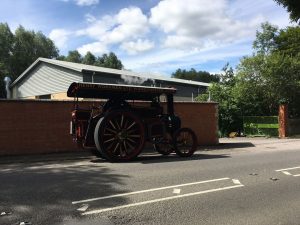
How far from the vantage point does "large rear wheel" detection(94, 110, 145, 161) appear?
42.5 ft

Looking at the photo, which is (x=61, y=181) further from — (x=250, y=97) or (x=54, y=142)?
(x=250, y=97)

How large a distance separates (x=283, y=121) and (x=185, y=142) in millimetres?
15849

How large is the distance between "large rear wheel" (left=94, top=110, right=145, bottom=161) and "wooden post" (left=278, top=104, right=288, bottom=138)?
17.5 m

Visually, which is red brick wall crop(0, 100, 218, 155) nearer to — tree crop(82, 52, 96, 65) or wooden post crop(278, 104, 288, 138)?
wooden post crop(278, 104, 288, 138)

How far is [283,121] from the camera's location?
1139 inches

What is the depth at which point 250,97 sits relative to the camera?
102 feet

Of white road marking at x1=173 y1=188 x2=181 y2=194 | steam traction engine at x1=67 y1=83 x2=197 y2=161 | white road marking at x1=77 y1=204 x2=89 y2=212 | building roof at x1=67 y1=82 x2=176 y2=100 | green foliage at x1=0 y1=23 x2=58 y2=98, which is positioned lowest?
white road marking at x1=77 y1=204 x2=89 y2=212

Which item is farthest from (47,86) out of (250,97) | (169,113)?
(169,113)

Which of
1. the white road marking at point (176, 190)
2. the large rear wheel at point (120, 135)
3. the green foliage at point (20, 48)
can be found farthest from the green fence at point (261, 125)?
the green foliage at point (20, 48)

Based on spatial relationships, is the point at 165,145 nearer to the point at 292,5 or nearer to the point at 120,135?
the point at 120,135

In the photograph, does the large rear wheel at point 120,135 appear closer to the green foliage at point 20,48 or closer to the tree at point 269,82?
the tree at point 269,82

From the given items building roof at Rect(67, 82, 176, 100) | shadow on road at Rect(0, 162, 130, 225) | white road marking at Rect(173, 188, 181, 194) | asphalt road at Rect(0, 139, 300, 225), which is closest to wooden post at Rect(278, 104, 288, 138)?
building roof at Rect(67, 82, 176, 100)

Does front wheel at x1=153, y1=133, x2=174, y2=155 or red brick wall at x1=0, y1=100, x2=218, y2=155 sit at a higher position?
red brick wall at x1=0, y1=100, x2=218, y2=155

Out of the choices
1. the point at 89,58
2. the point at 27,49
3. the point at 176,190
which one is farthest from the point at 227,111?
the point at 89,58
